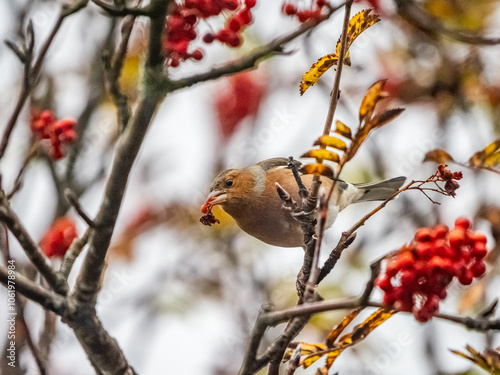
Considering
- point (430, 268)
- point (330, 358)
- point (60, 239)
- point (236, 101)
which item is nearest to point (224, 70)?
point (430, 268)

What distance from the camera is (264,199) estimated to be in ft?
12.2

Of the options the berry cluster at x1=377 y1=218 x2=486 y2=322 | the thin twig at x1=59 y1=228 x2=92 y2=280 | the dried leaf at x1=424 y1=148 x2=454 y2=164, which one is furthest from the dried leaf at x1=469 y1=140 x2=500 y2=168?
the thin twig at x1=59 y1=228 x2=92 y2=280

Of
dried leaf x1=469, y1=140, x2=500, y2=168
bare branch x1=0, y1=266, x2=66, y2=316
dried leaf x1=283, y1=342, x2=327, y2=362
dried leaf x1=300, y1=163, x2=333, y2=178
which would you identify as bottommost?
dried leaf x1=283, y1=342, x2=327, y2=362

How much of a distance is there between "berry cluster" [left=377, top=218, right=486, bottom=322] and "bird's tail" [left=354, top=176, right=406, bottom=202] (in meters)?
2.44

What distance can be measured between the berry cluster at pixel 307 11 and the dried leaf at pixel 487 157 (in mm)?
985

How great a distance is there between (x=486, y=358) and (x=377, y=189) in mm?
2734

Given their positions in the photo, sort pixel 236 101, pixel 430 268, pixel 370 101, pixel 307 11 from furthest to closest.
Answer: pixel 236 101, pixel 307 11, pixel 370 101, pixel 430 268

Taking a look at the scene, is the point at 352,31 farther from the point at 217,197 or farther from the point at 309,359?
the point at 217,197

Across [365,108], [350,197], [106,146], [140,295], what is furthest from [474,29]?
[365,108]

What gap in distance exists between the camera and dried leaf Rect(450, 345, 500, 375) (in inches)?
68.0

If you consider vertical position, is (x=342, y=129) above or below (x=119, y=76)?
below

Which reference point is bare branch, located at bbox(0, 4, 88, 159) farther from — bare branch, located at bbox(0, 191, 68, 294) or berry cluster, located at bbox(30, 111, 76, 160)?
berry cluster, located at bbox(30, 111, 76, 160)

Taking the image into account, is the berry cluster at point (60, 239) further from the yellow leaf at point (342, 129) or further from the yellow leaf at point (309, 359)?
the yellow leaf at point (342, 129)

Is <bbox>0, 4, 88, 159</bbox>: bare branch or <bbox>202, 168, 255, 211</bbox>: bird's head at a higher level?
<bbox>202, 168, 255, 211</bbox>: bird's head
